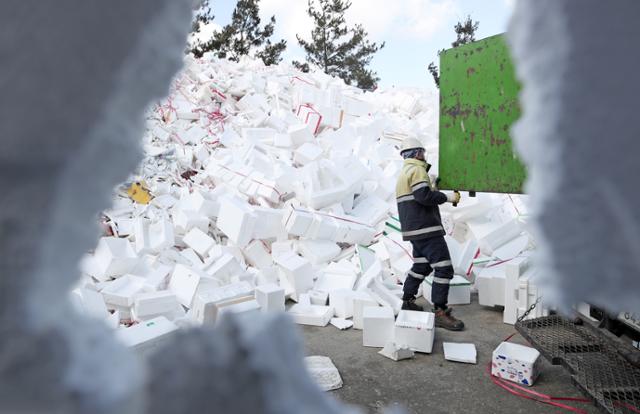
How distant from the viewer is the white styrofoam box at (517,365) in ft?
10.9

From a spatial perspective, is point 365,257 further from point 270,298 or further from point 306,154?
point 306,154

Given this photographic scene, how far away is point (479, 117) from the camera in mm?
3736

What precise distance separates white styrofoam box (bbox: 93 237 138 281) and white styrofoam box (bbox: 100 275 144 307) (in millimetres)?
164

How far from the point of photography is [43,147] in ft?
1.45

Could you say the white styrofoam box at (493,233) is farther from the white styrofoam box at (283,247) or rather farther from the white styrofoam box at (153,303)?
the white styrofoam box at (153,303)

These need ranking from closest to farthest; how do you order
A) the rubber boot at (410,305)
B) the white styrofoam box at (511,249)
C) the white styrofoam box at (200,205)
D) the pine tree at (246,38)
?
the rubber boot at (410,305) → the white styrofoam box at (511,249) → the white styrofoam box at (200,205) → the pine tree at (246,38)

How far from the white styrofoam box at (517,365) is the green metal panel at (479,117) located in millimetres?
1148

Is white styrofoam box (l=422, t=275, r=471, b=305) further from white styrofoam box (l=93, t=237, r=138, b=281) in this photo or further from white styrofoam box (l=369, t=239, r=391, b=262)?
white styrofoam box (l=93, t=237, r=138, b=281)

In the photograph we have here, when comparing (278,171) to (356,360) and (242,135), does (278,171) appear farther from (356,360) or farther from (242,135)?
(356,360)

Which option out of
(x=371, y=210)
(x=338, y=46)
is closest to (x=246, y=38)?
(x=338, y=46)

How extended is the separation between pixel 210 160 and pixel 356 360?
5237 millimetres

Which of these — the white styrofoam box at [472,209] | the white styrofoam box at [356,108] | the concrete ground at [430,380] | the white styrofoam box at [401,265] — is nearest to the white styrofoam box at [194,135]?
the white styrofoam box at [356,108]

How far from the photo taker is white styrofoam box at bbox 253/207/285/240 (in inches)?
219

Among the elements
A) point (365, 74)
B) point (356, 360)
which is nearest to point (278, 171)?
point (356, 360)
